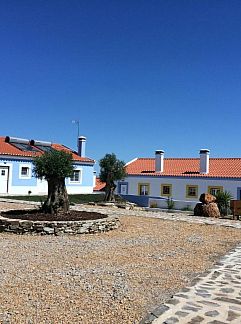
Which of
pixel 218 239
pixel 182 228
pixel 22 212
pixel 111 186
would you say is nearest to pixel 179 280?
pixel 218 239

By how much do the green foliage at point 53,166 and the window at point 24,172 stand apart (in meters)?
16.0

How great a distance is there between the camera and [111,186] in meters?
24.7

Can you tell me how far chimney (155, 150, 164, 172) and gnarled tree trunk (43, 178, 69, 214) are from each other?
21069 mm

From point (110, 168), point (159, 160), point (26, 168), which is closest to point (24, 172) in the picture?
point (26, 168)

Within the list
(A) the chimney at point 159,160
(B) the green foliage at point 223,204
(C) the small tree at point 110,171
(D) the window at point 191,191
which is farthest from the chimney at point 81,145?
(B) the green foliage at point 223,204

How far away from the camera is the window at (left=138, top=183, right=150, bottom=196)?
3328 cm

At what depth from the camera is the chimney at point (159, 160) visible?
3375cm

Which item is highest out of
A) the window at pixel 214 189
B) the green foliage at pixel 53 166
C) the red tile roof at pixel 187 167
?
the red tile roof at pixel 187 167

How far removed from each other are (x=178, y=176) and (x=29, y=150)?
12638 millimetres

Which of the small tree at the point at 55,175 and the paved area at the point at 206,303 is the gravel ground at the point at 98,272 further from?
the small tree at the point at 55,175

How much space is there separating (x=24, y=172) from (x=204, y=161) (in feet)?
48.4

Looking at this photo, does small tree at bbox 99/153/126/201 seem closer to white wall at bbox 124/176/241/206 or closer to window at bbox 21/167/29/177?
white wall at bbox 124/176/241/206

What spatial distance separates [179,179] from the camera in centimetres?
3175

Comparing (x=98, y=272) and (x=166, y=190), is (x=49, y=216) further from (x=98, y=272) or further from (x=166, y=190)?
(x=166, y=190)
